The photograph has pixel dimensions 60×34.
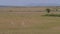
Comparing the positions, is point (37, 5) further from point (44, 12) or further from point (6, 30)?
point (6, 30)

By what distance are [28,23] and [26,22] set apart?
12mm

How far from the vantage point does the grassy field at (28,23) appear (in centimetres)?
44

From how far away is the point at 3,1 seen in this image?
25.7 inches

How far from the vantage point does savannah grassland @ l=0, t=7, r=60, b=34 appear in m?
0.45

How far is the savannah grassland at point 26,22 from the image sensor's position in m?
0.45

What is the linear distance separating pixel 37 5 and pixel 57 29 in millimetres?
236

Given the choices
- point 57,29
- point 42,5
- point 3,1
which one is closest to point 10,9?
point 3,1

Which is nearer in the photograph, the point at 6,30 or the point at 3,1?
the point at 6,30

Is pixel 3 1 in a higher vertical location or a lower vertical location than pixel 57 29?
higher

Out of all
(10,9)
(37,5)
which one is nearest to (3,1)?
(10,9)

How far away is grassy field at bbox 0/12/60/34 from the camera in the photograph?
44 cm

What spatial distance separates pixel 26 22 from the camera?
0.51 m

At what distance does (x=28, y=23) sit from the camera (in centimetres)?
50

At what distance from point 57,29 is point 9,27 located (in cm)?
18
